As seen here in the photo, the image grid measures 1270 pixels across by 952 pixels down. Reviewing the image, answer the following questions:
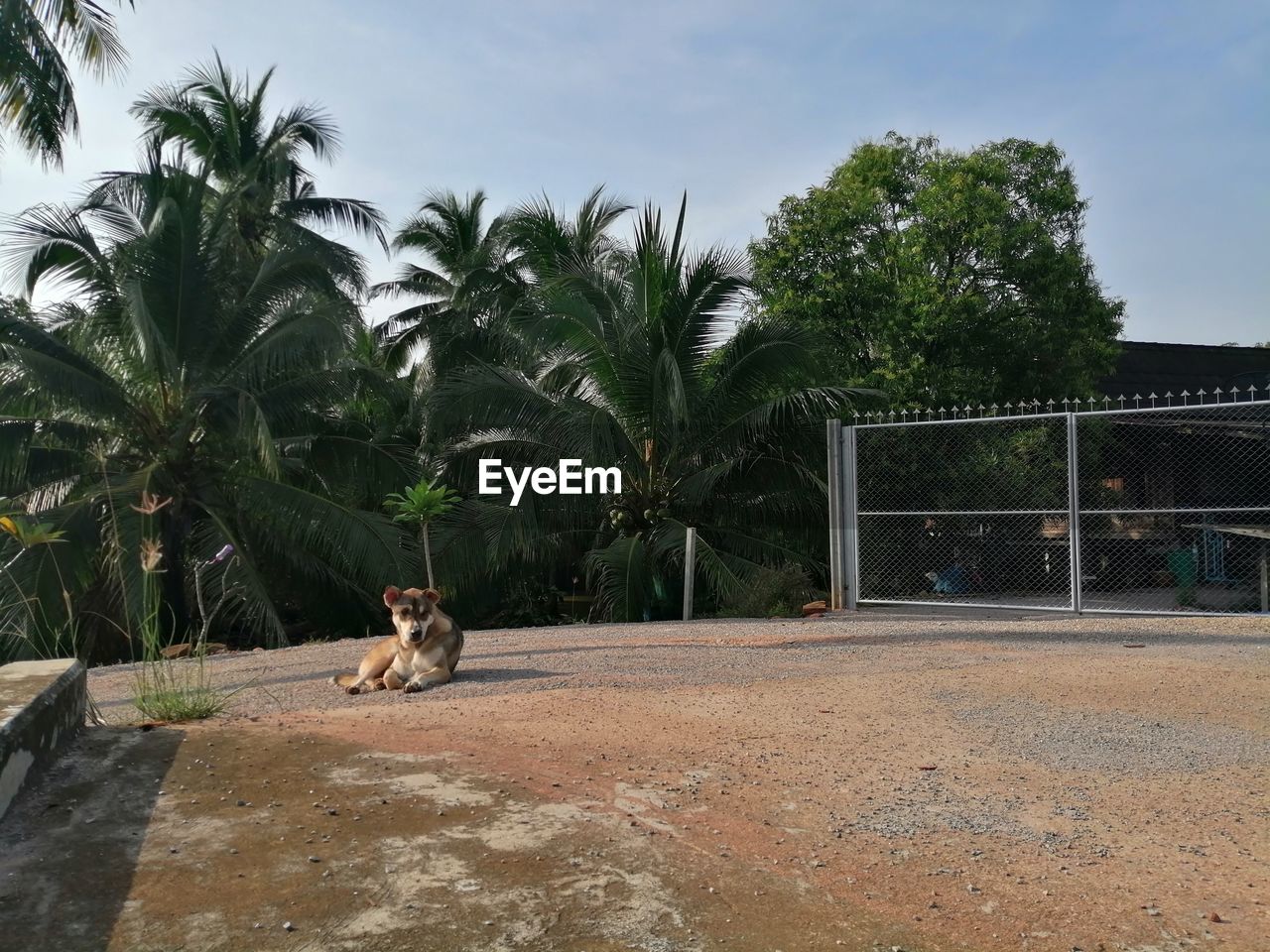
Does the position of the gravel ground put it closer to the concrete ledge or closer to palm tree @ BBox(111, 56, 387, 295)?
the concrete ledge

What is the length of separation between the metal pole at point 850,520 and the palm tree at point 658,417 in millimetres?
2485

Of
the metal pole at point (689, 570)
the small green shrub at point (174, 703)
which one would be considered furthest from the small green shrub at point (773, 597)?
the small green shrub at point (174, 703)

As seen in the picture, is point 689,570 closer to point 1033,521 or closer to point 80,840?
point 1033,521

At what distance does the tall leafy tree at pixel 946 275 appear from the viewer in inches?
718

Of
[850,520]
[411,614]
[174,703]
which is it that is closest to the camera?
[174,703]

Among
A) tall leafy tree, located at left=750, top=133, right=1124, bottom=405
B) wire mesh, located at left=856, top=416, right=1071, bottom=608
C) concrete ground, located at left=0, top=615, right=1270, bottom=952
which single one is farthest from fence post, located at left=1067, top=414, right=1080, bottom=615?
tall leafy tree, located at left=750, top=133, right=1124, bottom=405

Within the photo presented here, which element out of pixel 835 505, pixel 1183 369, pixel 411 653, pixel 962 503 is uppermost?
pixel 1183 369

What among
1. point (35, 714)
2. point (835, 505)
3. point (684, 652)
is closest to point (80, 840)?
point (35, 714)

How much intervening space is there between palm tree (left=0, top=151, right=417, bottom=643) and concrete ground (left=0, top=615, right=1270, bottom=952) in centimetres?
828

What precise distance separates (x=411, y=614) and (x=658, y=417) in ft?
30.2

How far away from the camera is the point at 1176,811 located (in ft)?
15.7

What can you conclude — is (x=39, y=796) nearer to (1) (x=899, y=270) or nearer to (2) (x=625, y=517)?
(2) (x=625, y=517)

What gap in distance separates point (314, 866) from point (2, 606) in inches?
446

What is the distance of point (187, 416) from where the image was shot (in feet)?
53.6
